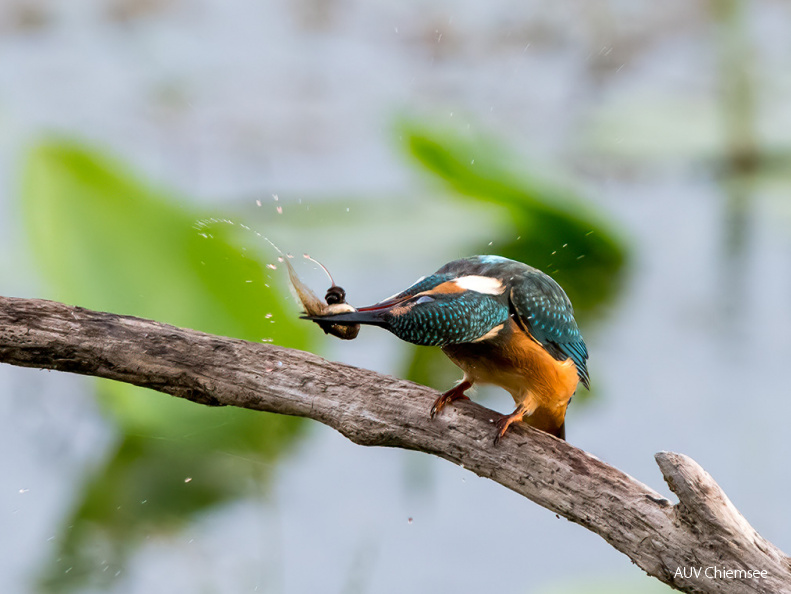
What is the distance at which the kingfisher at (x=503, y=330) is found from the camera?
1.02m

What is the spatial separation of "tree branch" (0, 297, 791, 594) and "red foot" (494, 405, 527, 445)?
0.04ft

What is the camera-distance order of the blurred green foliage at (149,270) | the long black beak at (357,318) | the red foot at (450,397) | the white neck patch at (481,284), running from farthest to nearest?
the blurred green foliage at (149,270)
the red foot at (450,397)
the white neck patch at (481,284)
the long black beak at (357,318)

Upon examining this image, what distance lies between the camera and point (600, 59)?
302 centimetres

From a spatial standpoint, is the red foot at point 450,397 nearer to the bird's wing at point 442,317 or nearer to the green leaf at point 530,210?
the bird's wing at point 442,317

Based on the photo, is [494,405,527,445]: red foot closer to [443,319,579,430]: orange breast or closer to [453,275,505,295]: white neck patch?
[443,319,579,430]: orange breast

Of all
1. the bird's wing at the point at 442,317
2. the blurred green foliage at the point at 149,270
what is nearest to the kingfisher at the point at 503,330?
the bird's wing at the point at 442,317

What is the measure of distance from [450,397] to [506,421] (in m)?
0.09

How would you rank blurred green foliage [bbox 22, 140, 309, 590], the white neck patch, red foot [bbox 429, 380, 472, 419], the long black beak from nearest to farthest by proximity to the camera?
the long black beak
the white neck patch
red foot [bbox 429, 380, 472, 419]
blurred green foliage [bbox 22, 140, 309, 590]

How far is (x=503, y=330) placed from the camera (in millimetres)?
1183

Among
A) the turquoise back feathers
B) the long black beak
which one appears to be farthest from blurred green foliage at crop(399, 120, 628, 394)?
the long black beak

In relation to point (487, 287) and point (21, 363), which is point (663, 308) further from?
point (21, 363)

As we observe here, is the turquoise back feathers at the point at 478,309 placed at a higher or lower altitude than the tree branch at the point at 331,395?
higher

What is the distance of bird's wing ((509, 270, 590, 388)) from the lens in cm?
119

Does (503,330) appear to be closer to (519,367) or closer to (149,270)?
(519,367)
